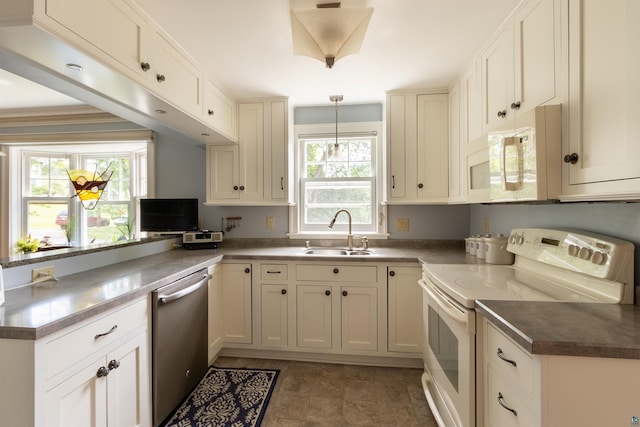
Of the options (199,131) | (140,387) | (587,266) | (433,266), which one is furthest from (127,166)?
(587,266)

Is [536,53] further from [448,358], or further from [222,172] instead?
[222,172]

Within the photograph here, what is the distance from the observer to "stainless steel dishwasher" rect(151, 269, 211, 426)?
1489 mm

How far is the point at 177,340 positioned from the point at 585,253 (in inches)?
86.7

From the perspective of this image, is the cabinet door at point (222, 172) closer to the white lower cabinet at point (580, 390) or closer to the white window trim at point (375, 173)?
the white window trim at point (375, 173)

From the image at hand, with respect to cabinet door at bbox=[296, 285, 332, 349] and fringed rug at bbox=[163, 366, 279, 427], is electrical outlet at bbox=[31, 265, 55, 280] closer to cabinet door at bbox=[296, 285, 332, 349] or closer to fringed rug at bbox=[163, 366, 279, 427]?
fringed rug at bbox=[163, 366, 279, 427]

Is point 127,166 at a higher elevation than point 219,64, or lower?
lower

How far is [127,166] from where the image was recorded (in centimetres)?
341

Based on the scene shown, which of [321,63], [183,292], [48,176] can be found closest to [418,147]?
[321,63]

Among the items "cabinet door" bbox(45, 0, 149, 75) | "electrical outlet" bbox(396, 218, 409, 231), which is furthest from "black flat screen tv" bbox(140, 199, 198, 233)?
"electrical outlet" bbox(396, 218, 409, 231)

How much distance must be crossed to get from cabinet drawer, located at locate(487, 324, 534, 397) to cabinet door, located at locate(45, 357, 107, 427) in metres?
1.60

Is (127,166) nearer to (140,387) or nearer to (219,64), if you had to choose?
(219,64)

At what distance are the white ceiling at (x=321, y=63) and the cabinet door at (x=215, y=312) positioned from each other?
160 cm

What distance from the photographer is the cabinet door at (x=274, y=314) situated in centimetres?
227

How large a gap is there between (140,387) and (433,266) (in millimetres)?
1820
